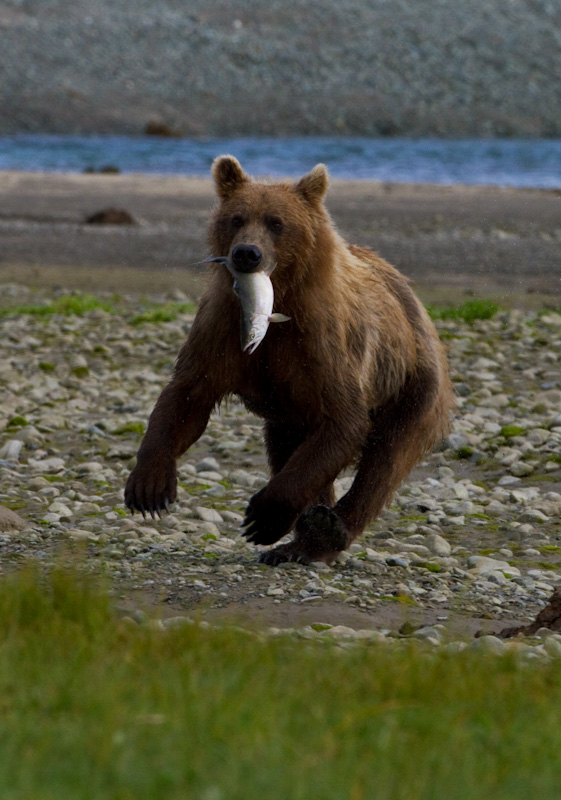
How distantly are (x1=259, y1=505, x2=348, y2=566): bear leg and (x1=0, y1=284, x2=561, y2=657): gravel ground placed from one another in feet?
0.31

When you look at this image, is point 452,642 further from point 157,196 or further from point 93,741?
point 157,196

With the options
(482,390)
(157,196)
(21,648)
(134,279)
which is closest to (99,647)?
(21,648)

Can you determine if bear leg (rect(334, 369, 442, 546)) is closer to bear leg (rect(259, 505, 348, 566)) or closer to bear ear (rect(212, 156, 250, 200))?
bear leg (rect(259, 505, 348, 566))

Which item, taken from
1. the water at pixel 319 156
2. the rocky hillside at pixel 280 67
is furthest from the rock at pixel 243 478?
the rocky hillside at pixel 280 67

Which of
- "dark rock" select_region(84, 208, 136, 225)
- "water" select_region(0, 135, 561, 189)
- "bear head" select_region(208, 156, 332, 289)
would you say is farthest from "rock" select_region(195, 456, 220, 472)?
"water" select_region(0, 135, 561, 189)

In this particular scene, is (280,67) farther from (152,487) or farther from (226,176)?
(152,487)

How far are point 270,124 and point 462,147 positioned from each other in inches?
328

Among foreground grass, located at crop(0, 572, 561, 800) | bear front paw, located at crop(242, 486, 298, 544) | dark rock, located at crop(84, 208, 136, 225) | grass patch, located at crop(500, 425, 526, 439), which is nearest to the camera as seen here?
foreground grass, located at crop(0, 572, 561, 800)

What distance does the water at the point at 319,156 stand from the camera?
3036 cm

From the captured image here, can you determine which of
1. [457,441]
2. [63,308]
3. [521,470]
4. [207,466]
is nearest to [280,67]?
[63,308]

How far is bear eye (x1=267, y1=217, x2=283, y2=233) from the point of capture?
4941 millimetres

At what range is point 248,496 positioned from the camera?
655 cm

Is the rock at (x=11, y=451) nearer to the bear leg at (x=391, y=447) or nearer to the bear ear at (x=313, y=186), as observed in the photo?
the bear leg at (x=391, y=447)

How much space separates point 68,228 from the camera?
60.4 ft
